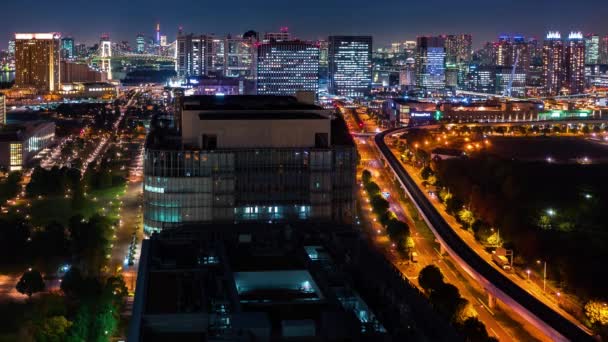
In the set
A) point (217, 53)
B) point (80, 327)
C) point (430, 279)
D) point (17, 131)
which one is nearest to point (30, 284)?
point (80, 327)

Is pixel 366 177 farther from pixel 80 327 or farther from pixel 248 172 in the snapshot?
pixel 80 327

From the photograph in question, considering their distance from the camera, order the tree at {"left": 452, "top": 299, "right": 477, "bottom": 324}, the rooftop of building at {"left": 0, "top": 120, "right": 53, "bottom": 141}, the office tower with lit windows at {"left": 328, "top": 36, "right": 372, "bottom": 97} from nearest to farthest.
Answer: the tree at {"left": 452, "top": 299, "right": 477, "bottom": 324} → the rooftop of building at {"left": 0, "top": 120, "right": 53, "bottom": 141} → the office tower with lit windows at {"left": 328, "top": 36, "right": 372, "bottom": 97}

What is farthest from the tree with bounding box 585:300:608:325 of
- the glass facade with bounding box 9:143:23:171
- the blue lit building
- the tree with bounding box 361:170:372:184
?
the glass facade with bounding box 9:143:23:171

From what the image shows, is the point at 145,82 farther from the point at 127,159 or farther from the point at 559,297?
the point at 559,297

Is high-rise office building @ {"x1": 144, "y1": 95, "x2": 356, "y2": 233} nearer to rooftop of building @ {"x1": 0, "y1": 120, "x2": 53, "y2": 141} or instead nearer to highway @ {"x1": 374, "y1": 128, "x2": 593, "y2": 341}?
highway @ {"x1": 374, "y1": 128, "x2": 593, "y2": 341}

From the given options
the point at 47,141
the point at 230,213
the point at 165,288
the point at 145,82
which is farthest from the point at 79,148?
the point at 145,82

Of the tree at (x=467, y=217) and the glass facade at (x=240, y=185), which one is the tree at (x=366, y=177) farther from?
the glass facade at (x=240, y=185)

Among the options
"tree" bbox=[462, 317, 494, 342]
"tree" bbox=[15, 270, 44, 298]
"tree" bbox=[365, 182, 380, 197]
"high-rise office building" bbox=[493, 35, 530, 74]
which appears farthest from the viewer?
"high-rise office building" bbox=[493, 35, 530, 74]
